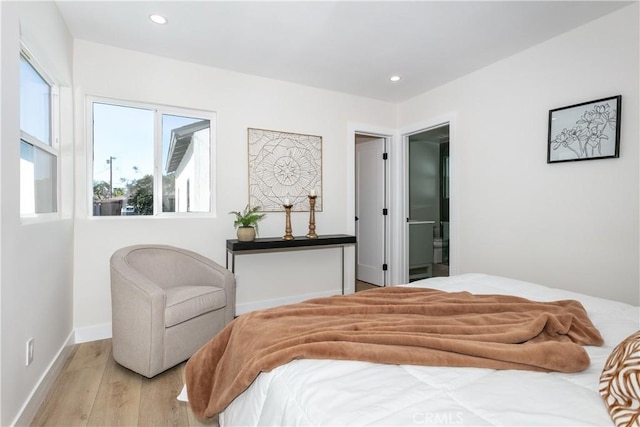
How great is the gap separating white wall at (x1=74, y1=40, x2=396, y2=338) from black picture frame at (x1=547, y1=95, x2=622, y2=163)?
2.00 meters

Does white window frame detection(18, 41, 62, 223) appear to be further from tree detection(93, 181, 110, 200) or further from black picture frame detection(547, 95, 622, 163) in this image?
black picture frame detection(547, 95, 622, 163)

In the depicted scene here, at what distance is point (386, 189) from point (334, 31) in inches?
90.5

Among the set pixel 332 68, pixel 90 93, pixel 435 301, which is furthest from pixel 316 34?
pixel 435 301

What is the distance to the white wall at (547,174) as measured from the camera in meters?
2.28

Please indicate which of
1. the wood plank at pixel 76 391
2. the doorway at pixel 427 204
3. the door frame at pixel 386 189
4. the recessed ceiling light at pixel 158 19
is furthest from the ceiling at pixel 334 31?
the wood plank at pixel 76 391

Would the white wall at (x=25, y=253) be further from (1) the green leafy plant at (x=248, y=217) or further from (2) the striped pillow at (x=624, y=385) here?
(2) the striped pillow at (x=624, y=385)

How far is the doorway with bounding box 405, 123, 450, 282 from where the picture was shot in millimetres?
4742

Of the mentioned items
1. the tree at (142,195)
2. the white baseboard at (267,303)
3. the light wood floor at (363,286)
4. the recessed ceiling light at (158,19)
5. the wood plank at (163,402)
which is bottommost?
the wood plank at (163,402)

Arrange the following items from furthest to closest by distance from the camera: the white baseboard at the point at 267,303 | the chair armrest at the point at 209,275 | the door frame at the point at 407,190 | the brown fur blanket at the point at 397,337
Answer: the door frame at the point at 407,190 < the white baseboard at the point at 267,303 < the chair armrest at the point at 209,275 < the brown fur blanket at the point at 397,337

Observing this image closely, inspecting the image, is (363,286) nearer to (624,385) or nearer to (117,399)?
(117,399)

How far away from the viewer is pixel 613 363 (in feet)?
2.76

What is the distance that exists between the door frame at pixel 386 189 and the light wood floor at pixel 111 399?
242 centimetres

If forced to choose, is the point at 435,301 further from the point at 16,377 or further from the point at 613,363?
the point at 16,377

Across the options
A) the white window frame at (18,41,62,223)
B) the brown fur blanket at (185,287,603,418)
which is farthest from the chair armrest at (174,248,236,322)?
the brown fur blanket at (185,287,603,418)
